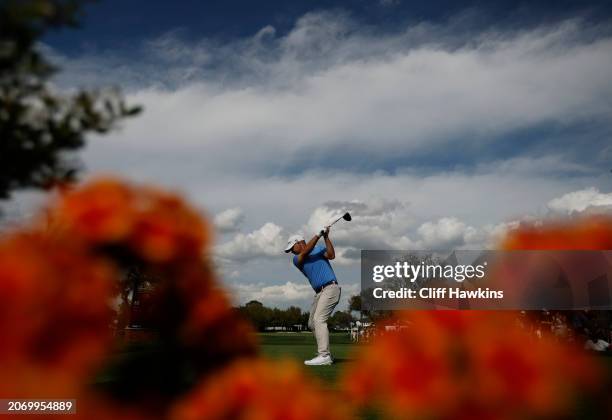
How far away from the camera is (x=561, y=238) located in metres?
1.21

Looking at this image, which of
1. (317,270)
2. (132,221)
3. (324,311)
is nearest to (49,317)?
(132,221)

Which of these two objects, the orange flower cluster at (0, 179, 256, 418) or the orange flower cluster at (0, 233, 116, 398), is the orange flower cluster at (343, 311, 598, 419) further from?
the orange flower cluster at (0, 233, 116, 398)

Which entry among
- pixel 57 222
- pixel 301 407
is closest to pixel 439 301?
pixel 301 407

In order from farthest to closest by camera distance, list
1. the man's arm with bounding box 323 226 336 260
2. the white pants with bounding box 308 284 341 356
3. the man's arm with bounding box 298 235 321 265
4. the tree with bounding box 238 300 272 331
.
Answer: the white pants with bounding box 308 284 341 356 → the man's arm with bounding box 323 226 336 260 → the man's arm with bounding box 298 235 321 265 → the tree with bounding box 238 300 272 331

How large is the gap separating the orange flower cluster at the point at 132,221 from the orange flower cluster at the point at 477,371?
41cm

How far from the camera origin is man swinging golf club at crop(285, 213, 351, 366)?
11.0m

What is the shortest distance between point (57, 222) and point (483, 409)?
2.65 feet

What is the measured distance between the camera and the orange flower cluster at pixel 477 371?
0.89m

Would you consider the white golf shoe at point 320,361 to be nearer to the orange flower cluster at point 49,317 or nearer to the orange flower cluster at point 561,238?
the orange flower cluster at point 561,238

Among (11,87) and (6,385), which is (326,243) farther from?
(6,385)

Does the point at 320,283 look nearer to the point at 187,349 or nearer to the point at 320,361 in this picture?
the point at 320,361

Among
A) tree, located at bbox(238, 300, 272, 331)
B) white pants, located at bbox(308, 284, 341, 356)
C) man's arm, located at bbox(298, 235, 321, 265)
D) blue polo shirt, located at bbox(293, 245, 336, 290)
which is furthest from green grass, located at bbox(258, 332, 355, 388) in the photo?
man's arm, located at bbox(298, 235, 321, 265)

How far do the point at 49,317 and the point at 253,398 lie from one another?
348 mm

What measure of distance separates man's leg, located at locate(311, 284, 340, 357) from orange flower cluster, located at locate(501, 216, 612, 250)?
10.3 metres
